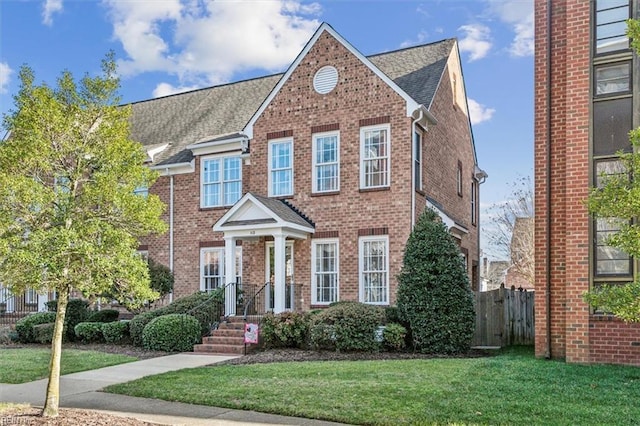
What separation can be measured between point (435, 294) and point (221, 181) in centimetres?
951

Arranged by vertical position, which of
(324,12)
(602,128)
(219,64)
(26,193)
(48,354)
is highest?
(324,12)

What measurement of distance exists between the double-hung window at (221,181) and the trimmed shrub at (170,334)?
5.60 m

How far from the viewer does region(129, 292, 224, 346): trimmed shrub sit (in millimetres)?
16234

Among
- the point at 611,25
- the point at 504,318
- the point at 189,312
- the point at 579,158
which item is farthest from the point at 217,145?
the point at 611,25

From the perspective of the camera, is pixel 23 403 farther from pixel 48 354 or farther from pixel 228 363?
pixel 48 354

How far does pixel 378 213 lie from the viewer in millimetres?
17188

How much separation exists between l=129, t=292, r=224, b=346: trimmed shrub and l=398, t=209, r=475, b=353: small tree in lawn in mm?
5758

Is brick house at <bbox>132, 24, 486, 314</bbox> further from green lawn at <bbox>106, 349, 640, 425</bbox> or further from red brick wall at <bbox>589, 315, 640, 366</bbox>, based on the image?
red brick wall at <bbox>589, 315, 640, 366</bbox>

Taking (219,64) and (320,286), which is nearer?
(219,64)

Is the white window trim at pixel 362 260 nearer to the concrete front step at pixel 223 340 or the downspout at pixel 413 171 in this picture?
the downspout at pixel 413 171

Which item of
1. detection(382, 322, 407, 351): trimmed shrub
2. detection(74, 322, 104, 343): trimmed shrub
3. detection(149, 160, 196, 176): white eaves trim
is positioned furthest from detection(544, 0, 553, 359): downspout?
detection(149, 160, 196, 176): white eaves trim

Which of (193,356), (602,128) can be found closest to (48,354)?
(193,356)

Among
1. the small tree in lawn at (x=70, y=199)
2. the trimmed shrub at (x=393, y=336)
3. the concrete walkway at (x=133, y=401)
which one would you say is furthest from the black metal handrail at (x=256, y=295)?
the small tree in lawn at (x=70, y=199)

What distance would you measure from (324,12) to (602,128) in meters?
8.69
